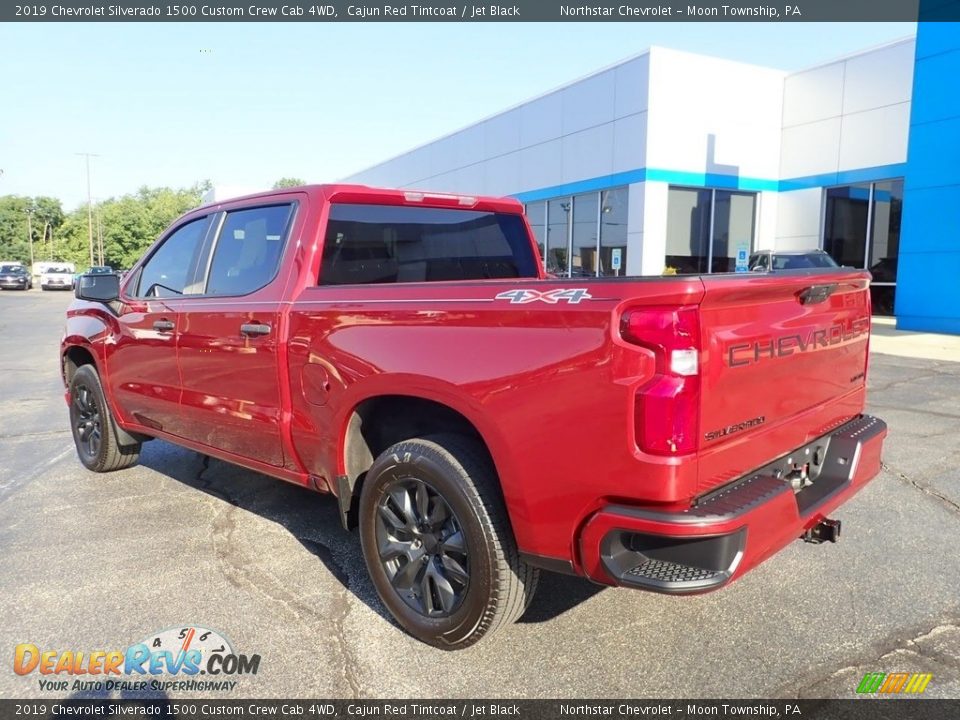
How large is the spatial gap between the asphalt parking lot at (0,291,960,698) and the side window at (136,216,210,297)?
1.43 m

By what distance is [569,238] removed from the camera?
2198 cm

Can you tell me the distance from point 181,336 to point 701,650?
3.19 m

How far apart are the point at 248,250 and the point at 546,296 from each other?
2203 millimetres

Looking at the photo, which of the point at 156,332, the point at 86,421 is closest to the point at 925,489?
the point at 156,332

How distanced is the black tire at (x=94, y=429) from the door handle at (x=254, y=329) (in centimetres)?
218

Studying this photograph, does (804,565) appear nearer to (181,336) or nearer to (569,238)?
(181,336)

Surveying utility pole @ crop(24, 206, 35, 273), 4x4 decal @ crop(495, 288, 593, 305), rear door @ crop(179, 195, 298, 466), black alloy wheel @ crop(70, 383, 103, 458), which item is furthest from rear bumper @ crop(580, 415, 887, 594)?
utility pole @ crop(24, 206, 35, 273)

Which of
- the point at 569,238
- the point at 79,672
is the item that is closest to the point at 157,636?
the point at 79,672

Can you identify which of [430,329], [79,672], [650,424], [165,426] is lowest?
[79,672]

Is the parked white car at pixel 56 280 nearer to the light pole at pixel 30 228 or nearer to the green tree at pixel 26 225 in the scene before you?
the light pole at pixel 30 228

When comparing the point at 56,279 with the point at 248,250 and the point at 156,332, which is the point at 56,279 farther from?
the point at 248,250

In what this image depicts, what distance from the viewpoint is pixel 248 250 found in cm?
389

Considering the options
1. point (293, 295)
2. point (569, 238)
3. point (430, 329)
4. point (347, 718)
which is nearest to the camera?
point (347, 718)

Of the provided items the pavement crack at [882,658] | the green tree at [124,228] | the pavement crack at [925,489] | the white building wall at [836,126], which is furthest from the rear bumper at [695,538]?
the green tree at [124,228]
